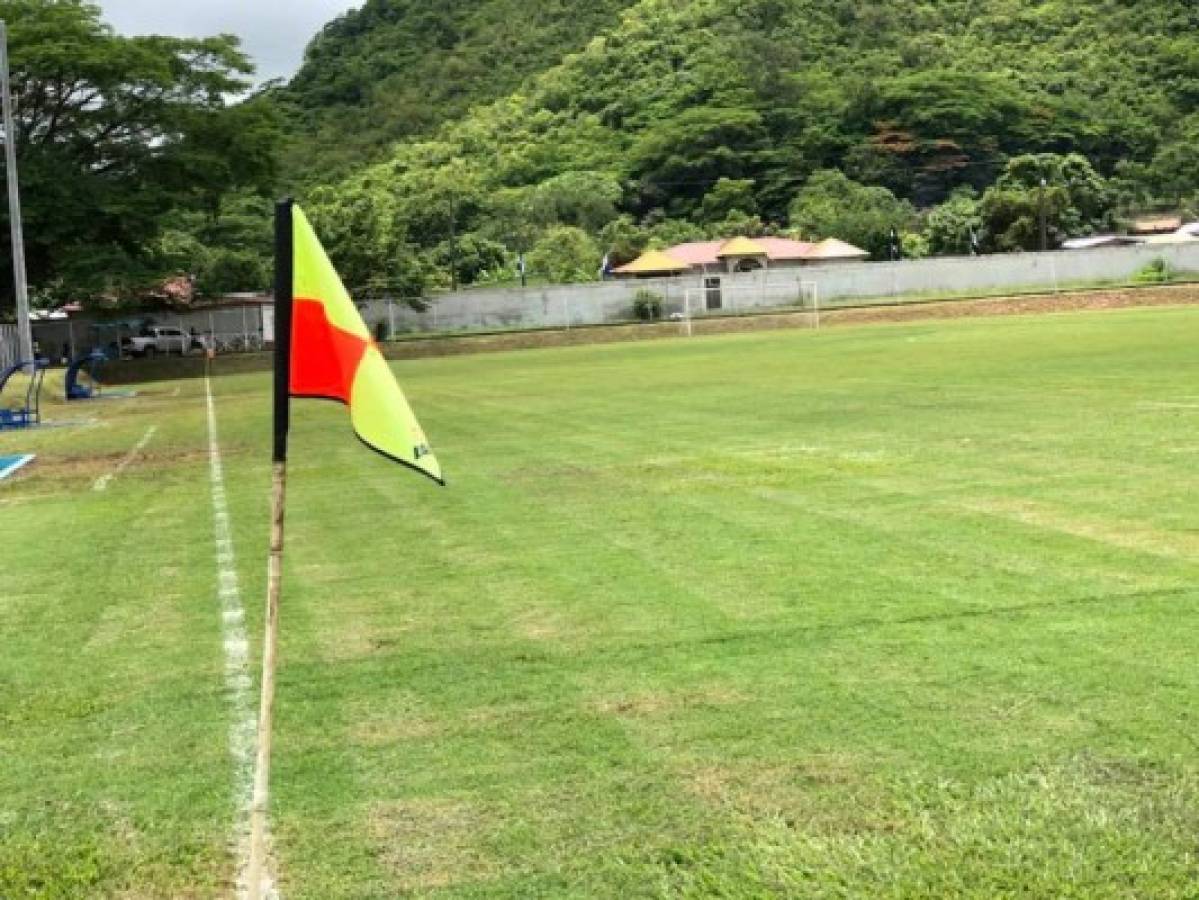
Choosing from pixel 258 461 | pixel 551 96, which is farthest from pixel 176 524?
pixel 551 96

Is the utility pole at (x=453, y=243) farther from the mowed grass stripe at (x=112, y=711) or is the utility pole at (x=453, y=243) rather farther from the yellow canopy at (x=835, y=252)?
the mowed grass stripe at (x=112, y=711)

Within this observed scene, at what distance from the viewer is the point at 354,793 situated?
15.8ft

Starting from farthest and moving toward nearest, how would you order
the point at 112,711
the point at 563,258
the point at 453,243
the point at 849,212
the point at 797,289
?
1. the point at 849,212
2. the point at 453,243
3. the point at 563,258
4. the point at 797,289
5. the point at 112,711

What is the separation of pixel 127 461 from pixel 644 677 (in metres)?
13.4

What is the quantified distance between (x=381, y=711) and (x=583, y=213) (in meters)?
95.1

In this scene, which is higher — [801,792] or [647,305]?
[647,305]

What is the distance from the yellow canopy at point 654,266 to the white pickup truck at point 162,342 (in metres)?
28.5

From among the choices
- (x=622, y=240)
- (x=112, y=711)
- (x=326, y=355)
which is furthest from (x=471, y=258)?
(x=326, y=355)

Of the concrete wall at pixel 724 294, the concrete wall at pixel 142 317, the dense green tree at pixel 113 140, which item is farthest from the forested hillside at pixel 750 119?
the dense green tree at pixel 113 140

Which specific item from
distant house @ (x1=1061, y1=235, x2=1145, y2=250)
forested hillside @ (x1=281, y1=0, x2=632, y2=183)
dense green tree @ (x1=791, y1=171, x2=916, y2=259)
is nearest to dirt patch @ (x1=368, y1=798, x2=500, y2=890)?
distant house @ (x1=1061, y1=235, x2=1145, y2=250)

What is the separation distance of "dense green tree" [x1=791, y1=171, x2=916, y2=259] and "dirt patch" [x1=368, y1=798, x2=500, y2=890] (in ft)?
292

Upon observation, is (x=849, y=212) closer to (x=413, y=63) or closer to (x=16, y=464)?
(x=413, y=63)

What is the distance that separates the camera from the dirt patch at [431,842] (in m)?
4.11

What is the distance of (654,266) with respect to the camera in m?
82.2
